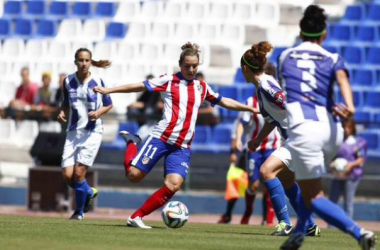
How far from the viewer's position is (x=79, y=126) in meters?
15.9

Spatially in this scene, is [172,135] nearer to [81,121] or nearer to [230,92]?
[81,121]

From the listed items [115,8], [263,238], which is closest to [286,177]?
[263,238]

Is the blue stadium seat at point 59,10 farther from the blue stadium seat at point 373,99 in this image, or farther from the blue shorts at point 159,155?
the blue shorts at point 159,155

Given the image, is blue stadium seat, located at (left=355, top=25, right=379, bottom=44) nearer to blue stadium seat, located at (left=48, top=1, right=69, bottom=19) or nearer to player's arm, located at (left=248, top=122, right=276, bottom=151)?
blue stadium seat, located at (left=48, top=1, right=69, bottom=19)

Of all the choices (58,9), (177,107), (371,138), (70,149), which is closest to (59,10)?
(58,9)

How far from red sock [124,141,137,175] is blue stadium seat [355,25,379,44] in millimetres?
11795

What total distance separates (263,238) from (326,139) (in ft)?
9.09

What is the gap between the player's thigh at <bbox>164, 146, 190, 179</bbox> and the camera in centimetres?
1352

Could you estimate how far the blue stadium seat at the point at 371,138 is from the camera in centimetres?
2162

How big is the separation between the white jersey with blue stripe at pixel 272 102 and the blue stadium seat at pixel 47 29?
51.4 feet

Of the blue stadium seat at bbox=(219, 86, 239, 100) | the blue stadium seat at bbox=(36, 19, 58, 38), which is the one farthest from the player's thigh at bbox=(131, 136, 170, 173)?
the blue stadium seat at bbox=(36, 19, 58, 38)

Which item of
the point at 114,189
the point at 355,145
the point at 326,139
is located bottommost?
the point at 114,189

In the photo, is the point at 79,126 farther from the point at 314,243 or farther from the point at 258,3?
Answer: the point at 258,3

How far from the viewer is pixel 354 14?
25.6 metres
